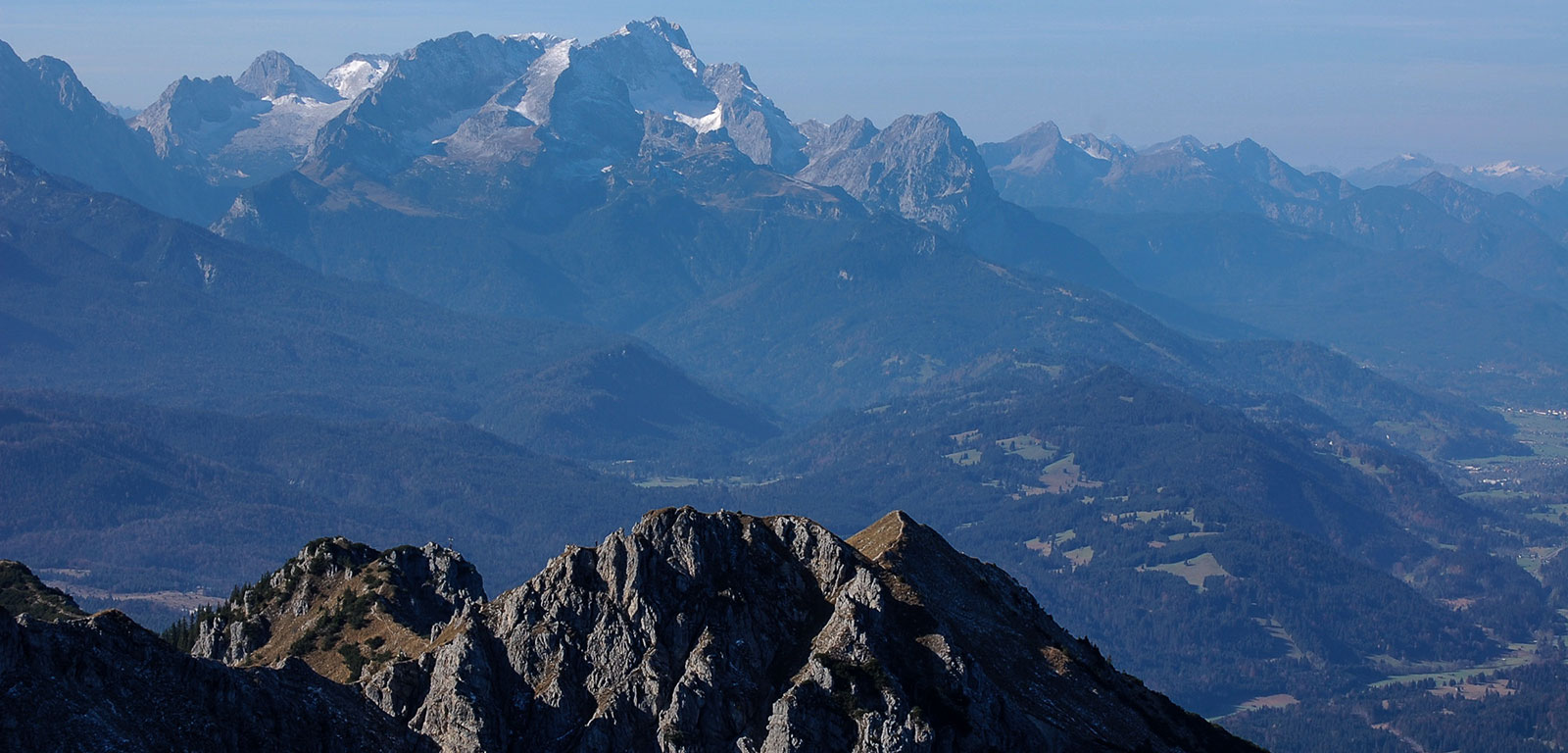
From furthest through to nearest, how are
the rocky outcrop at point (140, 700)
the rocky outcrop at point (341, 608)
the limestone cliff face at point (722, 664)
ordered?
the rocky outcrop at point (341, 608) < the limestone cliff face at point (722, 664) < the rocky outcrop at point (140, 700)

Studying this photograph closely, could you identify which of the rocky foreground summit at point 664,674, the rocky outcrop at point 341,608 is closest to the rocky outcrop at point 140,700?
the rocky foreground summit at point 664,674

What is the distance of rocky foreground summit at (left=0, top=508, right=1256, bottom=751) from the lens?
2847 inches

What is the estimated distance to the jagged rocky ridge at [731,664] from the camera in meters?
81.7

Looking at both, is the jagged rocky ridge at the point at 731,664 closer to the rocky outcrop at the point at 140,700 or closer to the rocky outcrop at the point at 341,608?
the rocky outcrop at the point at 140,700

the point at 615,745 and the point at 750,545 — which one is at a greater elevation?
the point at 750,545

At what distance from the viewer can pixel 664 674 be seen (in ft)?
274

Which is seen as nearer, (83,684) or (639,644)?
(83,684)

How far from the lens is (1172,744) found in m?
104

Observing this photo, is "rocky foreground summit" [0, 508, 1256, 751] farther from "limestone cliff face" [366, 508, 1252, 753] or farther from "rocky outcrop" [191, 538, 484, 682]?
"rocky outcrop" [191, 538, 484, 682]

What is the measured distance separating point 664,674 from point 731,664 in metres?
3.28

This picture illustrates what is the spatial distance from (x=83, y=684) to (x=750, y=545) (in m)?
34.1

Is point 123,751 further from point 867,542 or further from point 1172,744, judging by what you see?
point 1172,744

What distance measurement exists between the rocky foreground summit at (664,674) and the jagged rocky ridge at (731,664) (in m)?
0.11

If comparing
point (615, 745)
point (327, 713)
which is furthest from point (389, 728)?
point (615, 745)
